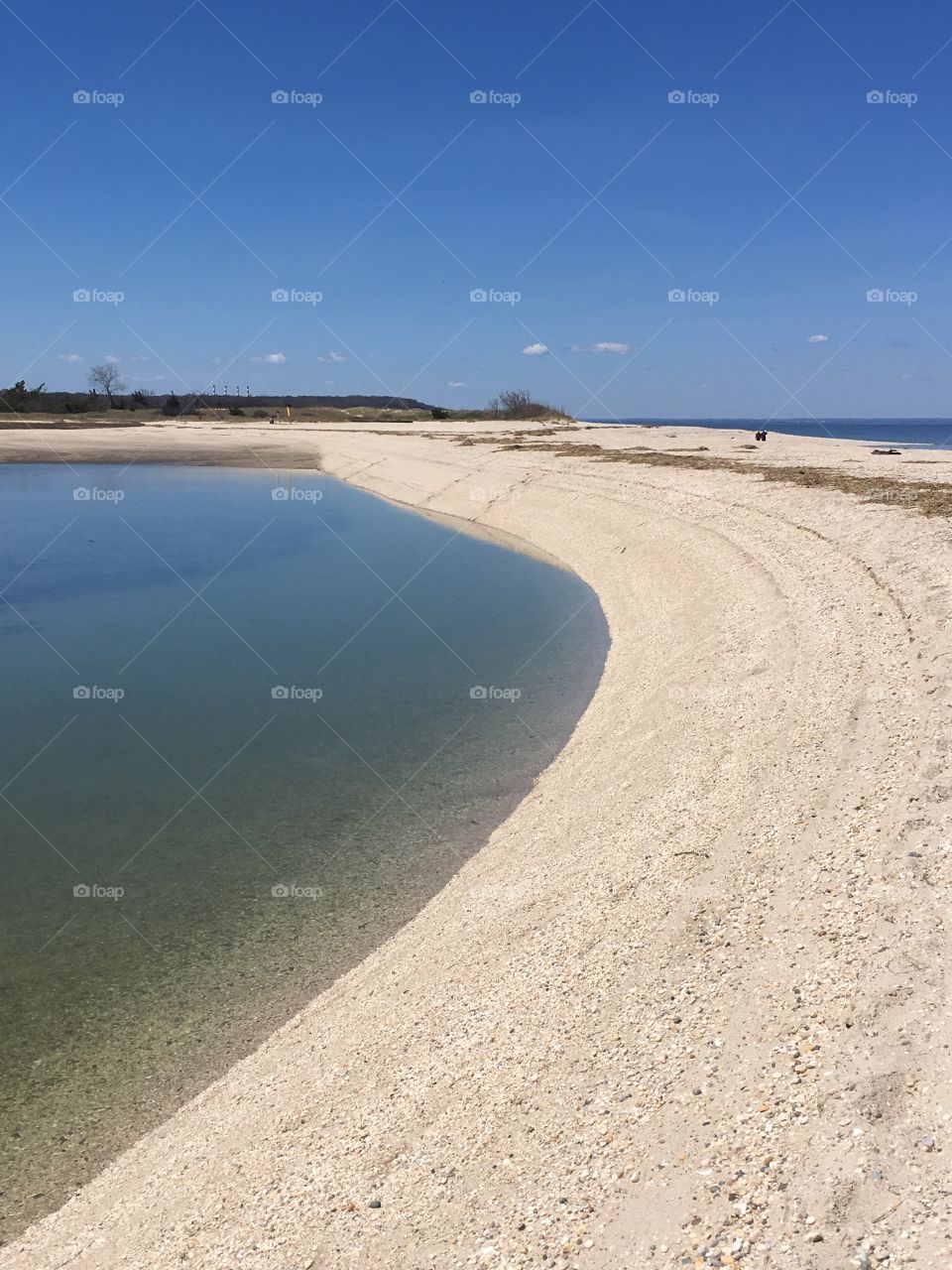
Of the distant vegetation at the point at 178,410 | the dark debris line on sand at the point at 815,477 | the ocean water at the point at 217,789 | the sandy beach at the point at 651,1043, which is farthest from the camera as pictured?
the distant vegetation at the point at 178,410

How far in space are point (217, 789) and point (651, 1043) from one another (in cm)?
823

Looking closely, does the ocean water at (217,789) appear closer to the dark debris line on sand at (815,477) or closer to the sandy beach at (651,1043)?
the sandy beach at (651,1043)

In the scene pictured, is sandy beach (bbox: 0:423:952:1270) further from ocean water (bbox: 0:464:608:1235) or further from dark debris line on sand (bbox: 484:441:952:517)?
dark debris line on sand (bbox: 484:441:952:517)

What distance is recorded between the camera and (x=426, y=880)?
10367 millimetres

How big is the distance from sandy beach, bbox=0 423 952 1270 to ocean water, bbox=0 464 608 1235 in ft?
2.27

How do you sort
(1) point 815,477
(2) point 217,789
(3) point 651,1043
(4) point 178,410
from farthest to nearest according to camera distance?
1. (4) point 178,410
2. (1) point 815,477
3. (2) point 217,789
4. (3) point 651,1043

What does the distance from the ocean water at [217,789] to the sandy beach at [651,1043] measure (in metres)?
0.69

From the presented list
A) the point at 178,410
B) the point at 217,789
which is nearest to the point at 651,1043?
the point at 217,789

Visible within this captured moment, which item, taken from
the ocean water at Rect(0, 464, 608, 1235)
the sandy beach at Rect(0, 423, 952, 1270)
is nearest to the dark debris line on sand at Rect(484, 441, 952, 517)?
the ocean water at Rect(0, 464, 608, 1235)

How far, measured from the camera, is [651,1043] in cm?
577

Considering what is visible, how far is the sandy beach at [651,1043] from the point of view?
4461 mm

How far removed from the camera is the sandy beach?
4.46 metres

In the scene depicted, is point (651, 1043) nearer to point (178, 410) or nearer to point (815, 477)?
point (815, 477)

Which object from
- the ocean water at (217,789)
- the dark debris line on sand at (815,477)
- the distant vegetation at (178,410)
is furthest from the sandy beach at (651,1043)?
the distant vegetation at (178,410)
